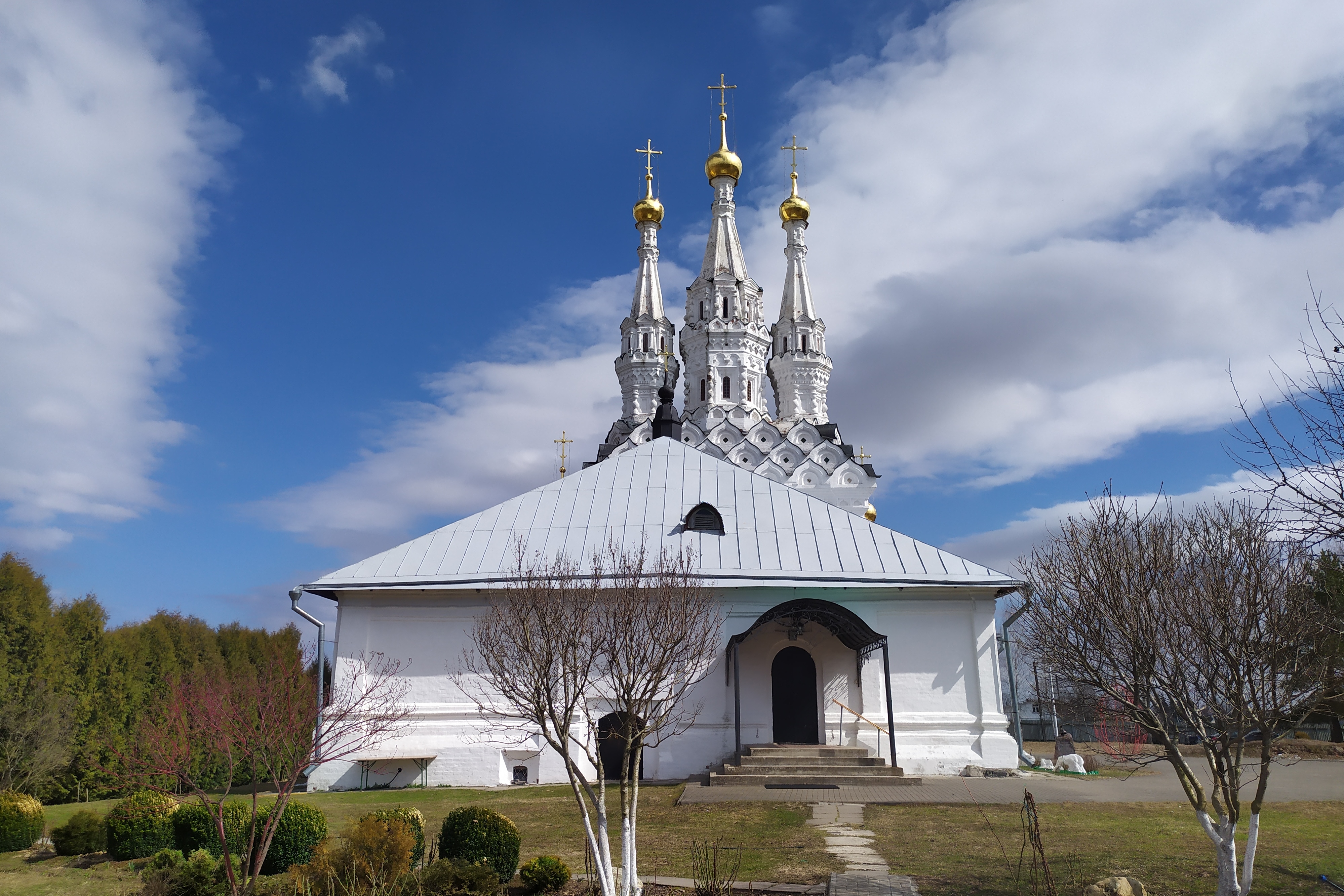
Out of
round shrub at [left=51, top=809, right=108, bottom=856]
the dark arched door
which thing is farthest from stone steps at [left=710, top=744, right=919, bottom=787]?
round shrub at [left=51, top=809, right=108, bottom=856]

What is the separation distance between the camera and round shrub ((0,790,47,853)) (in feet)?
37.6

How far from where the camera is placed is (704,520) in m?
19.2

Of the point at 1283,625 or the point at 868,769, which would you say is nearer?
the point at 1283,625

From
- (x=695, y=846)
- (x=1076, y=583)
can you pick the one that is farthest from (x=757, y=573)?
(x=1076, y=583)

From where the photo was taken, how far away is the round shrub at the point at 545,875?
809 centimetres

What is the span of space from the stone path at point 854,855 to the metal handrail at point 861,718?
15.0 ft

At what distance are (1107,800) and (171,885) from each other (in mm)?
12667

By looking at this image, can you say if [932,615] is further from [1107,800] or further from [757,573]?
[1107,800]

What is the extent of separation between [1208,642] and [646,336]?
46173mm

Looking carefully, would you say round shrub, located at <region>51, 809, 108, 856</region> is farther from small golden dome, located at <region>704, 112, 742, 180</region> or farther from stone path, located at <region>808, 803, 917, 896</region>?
small golden dome, located at <region>704, 112, 742, 180</region>

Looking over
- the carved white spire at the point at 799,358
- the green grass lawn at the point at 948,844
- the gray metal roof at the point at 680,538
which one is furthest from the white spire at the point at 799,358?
the green grass lawn at the point at 948,844

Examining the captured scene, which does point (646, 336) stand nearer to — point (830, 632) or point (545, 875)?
point (830, 632)

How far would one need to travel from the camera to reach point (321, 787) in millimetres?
17516

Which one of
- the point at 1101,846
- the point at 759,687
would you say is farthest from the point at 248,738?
the point at 759,687
